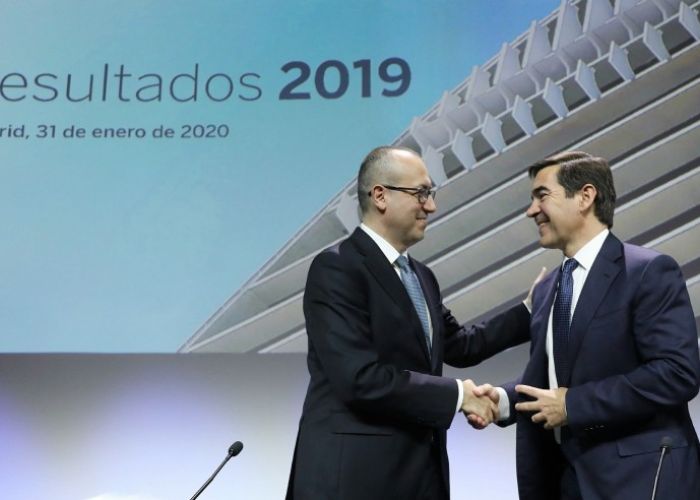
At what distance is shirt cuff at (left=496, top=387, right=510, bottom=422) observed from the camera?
198 centimetres

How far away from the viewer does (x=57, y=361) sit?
3.44m

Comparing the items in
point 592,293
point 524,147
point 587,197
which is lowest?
point 592,293

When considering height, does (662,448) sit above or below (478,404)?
below

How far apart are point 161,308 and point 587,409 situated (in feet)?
6.14

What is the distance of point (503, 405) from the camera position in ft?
6.54

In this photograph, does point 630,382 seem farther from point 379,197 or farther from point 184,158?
point 184,158

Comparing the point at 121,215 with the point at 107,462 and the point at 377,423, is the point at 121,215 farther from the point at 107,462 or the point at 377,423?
the point at 377,423

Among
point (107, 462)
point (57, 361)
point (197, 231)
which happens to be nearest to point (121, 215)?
point (197, 231)

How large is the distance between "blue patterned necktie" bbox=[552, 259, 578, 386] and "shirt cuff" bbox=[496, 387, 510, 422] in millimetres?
234

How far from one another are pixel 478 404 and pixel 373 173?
0.66 m

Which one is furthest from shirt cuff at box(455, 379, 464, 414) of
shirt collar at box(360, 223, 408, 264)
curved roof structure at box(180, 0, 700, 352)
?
curved roof structure at box(180, 0, 700, 352)

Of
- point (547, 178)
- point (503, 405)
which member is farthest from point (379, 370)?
point (547, 178)

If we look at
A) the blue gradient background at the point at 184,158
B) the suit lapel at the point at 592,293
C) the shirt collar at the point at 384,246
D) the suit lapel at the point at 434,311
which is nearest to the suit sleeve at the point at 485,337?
the suit lapel at the point at 434,311

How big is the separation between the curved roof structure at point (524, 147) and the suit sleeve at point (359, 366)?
45.3 inches
